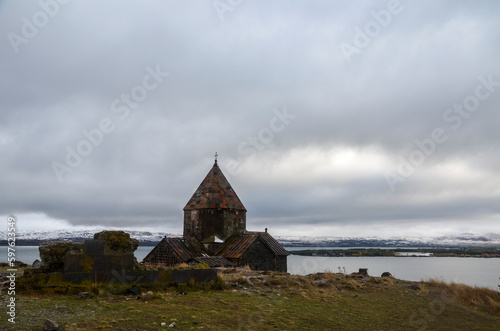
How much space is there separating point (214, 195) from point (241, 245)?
3883 mm

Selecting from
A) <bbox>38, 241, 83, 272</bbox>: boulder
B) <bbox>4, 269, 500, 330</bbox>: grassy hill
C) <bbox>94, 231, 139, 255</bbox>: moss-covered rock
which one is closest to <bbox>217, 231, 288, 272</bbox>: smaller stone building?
<bbox>4, 269, 500, 330</bbox>: grassy hill

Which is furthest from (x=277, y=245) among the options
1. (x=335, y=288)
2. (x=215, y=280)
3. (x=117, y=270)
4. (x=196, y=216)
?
(x=117, y=270)

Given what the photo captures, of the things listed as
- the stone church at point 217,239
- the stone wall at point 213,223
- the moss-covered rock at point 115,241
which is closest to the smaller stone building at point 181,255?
the stone church at point 217,239

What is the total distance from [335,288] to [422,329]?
448 cm

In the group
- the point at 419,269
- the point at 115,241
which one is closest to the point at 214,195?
the point at 115,241

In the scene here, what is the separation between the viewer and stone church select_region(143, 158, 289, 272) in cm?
2086

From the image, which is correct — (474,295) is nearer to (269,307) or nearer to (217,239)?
(269,307)

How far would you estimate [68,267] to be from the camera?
28.0ft

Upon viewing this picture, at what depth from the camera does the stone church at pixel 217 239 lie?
20859mm

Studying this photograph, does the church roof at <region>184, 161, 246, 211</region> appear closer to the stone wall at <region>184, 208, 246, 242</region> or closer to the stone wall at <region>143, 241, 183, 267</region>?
the stone wall at <region>184, 208, 246, 242</region>

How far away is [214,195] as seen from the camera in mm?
23641

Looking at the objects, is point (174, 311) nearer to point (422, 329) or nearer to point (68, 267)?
point (68, 267)

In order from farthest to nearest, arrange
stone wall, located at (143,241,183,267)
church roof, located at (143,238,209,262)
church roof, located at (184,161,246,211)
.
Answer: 1. church roof, located at (184,161,246,211)
2. stone wall, located at (143,241,183,267)
3. church roof, located at (143,238,209,262)

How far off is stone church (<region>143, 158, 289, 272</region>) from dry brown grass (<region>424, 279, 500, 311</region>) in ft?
36.6
